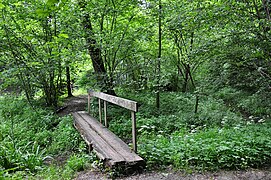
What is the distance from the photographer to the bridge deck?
378 cm

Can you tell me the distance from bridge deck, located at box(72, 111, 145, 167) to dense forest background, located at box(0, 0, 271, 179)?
342mm

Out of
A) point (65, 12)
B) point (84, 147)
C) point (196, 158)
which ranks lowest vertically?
Answer: point (84, 147)

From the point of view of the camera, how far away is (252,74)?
6.47 m

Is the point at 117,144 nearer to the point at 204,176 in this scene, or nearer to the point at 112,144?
the point at 112,144

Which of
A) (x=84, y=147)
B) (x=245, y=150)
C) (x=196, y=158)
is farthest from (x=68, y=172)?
(x=245, y=150)

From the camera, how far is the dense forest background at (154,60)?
4.80 m

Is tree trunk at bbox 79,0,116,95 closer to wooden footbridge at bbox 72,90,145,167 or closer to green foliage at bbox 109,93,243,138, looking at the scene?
green foliage at bbox 109,93,243,138

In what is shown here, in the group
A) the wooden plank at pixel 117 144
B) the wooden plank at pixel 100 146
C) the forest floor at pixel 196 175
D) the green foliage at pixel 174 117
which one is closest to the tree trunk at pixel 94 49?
the green foliage at pixel 174 117

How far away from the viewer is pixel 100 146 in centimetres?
455

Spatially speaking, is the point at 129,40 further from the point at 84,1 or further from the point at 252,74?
the point at 252,74

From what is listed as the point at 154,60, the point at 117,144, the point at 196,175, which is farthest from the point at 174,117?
the point at 196,175

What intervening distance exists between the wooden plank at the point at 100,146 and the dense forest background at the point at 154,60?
42cm

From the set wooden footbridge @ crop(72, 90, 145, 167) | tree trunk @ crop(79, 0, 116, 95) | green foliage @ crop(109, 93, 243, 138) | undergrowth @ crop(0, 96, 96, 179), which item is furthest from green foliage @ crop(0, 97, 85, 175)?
tree trunk @ crop(79, 0, 116, 95)

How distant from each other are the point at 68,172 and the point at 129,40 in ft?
17.5
